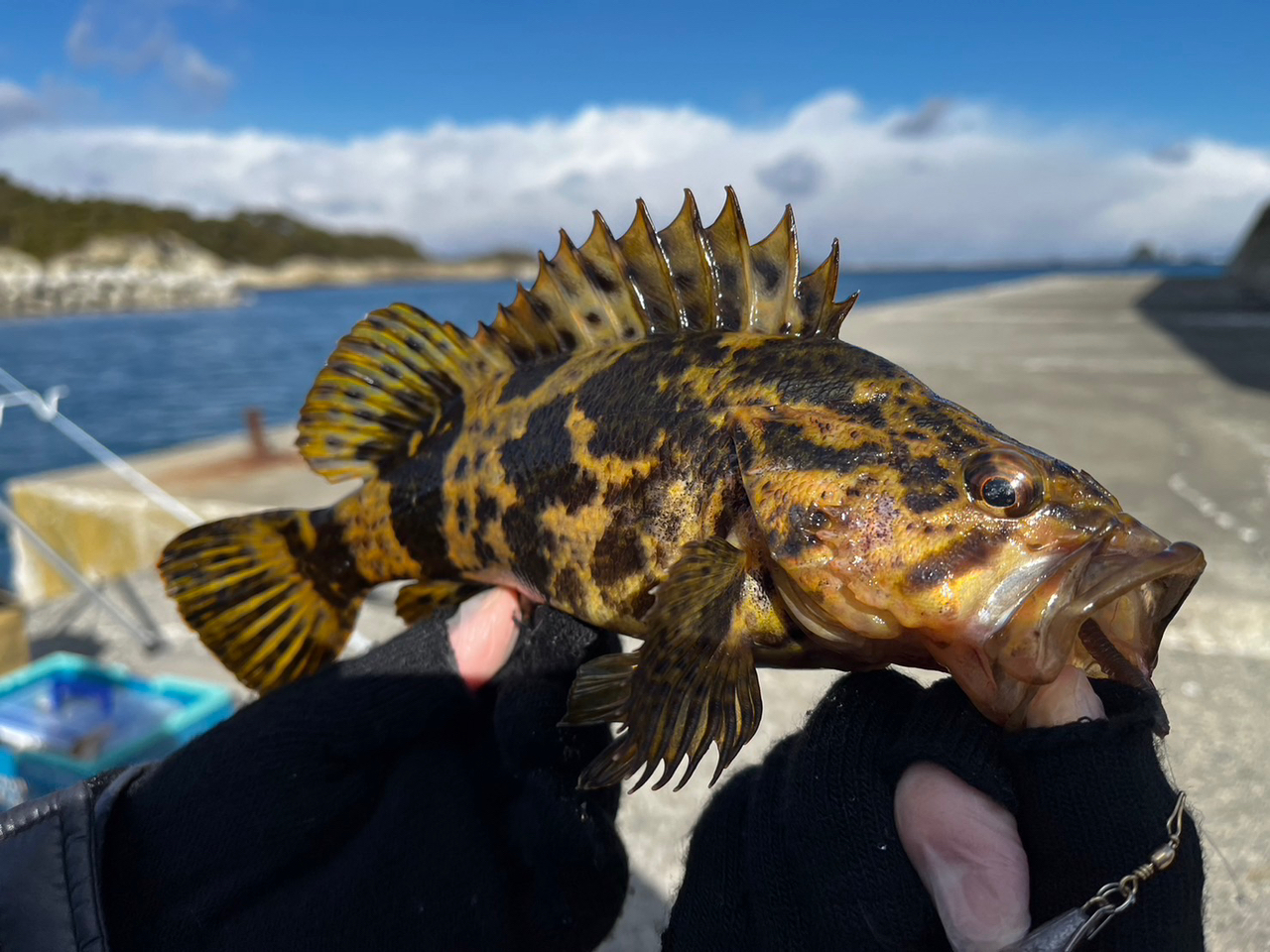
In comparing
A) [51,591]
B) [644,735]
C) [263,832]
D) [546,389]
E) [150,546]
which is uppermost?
[546,389]

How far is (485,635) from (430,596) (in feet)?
1.22

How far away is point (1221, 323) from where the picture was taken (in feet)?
57.2

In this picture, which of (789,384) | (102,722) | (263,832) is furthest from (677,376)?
(102,722)

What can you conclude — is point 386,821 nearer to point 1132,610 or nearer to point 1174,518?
point 1132,610

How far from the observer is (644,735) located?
1.70 m

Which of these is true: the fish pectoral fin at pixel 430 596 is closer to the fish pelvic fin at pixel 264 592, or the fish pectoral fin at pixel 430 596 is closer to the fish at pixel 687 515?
the fish at pixel 687 515

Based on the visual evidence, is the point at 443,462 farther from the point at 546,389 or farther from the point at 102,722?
the point at 102,722

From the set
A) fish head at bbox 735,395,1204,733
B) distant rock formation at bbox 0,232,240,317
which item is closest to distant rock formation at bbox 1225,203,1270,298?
fish head at bbox 735,395,1204,733

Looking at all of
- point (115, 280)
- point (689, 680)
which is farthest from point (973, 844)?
point (115, 280)

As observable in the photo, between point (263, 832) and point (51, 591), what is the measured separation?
760 cm

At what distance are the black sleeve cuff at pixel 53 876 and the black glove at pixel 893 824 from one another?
1.27m

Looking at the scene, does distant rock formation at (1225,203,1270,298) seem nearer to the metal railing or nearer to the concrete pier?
the concrete pier

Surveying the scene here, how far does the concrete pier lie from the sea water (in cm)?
227

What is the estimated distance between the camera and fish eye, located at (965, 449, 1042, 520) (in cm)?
155
